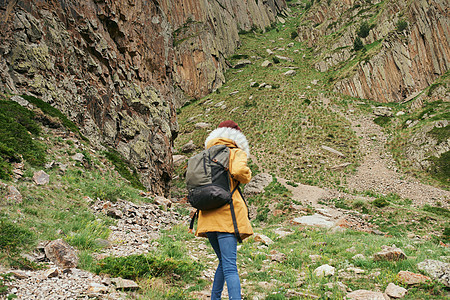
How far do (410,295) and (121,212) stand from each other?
7.92m

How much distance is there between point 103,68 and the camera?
17734 mm

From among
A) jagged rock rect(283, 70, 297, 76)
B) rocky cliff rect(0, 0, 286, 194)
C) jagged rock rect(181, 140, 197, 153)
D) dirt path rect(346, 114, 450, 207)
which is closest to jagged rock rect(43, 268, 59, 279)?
rocky cliff rect(0, 0, 286, 194)

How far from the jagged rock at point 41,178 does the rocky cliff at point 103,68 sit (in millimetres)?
6191

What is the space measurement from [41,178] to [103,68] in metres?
11.9

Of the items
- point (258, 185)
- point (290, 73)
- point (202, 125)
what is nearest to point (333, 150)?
point (258, 185)

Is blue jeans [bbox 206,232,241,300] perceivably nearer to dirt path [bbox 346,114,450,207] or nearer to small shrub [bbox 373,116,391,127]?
dirt path [bbox 346,114,450,207]

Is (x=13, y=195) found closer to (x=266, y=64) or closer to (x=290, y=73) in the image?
(x=290, y=73)

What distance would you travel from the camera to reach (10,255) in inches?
155

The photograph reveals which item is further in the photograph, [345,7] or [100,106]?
[345,7]

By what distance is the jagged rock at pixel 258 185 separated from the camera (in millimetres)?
24486

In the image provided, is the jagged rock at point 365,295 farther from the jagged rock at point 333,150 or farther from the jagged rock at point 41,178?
the jagged rock at point 333,150

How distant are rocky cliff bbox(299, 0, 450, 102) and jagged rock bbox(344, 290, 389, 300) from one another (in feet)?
140

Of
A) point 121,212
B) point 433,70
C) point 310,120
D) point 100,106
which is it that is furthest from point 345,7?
point 121,212

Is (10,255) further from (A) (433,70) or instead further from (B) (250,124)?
(A) (433,70)
